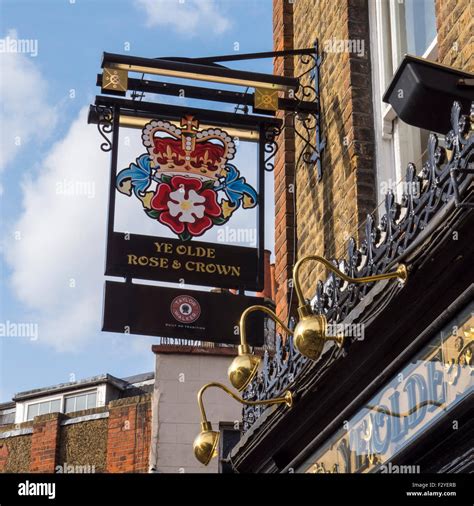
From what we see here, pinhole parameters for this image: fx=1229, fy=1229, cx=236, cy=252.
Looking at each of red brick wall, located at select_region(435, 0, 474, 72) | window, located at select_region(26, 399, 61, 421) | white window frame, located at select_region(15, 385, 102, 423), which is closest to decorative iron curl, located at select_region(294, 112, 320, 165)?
red brick wall, located at select_region(435, 0, 474, 72)

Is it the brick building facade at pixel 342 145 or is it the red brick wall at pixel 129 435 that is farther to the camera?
the red brick wall at pixel 129 435

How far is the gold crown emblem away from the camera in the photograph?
31.6 feet

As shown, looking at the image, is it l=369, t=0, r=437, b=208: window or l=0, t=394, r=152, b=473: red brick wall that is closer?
l=369, t=0, r=437, b=208: window

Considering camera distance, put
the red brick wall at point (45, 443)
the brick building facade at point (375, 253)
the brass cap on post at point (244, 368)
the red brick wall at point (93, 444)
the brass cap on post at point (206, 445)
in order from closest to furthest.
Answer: the brick building facade at point (375, 253) → the brass cap on post at point (244, 368) → the brass cap on post at point (206, 445) → the red brick wall at point (93, 444) → the red brick wall at point (45, 443)

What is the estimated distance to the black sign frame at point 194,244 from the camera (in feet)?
30.6

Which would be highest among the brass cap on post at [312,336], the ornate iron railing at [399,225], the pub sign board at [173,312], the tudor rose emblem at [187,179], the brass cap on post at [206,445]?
the tudor rose emblem at [187,179]

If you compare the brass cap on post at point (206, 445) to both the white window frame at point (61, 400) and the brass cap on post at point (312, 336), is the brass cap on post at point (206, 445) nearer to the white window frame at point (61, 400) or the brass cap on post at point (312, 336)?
the brass cap on post at point (312, 336)

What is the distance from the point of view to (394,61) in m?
9.34

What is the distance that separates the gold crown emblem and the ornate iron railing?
5.16 ft

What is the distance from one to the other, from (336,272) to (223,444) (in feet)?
12.0

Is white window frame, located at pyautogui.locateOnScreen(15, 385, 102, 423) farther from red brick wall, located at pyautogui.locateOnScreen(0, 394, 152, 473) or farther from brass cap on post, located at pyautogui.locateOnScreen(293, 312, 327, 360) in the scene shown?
brass cap on post, located at pyautogui.locateOnScreen(293, 312, 327, 360)

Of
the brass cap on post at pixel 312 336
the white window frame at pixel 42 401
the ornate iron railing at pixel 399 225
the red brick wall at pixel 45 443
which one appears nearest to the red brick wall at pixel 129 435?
the red brick wall at pixel 45 443

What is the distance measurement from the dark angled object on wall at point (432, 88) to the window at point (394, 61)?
1573 mm
